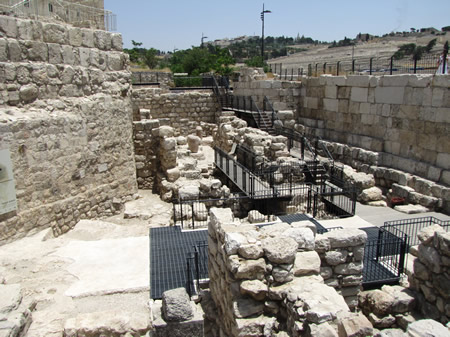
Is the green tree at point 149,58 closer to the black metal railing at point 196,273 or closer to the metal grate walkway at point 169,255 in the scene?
the metal grate walkway at point 169,255

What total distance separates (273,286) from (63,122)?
6880mm

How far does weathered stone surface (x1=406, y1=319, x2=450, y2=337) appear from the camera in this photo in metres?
3.47

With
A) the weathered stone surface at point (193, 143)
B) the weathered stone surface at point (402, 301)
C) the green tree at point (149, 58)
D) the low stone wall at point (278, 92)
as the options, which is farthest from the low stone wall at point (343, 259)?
the green tree at point (149, 58)

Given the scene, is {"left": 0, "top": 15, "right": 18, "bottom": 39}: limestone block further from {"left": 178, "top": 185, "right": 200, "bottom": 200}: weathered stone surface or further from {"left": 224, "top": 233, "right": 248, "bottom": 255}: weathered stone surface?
{"left": 224, "top": 233, "right": 248, "bottom": 255}: weathered stone surface

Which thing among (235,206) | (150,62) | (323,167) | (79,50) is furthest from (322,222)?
(150,62)

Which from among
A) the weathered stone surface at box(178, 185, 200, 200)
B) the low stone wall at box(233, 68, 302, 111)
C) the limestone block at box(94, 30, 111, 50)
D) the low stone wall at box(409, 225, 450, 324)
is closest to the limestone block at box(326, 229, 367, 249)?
the low stone wall at box(409, 225, 450, 324)

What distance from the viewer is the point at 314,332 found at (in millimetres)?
3898

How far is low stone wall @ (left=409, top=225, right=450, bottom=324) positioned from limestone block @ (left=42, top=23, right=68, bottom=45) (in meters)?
8.71

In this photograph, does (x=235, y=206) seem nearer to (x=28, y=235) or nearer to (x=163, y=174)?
(x=163, y=174)

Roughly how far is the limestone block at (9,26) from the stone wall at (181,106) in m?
11.2

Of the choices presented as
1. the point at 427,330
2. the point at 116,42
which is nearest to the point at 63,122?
the point at 116,42

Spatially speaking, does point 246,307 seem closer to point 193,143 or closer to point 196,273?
point 196,273

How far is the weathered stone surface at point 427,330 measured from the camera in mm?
3473

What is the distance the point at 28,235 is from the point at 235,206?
530 cm
